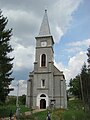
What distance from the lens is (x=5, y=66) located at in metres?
30.2

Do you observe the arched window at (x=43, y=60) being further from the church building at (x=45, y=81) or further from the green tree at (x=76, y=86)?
the green tree at (x=76, y=86)

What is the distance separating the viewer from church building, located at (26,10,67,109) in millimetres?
44656

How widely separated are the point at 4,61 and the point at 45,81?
16.4 m

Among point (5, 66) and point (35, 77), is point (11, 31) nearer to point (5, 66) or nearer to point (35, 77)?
point (5, 66)

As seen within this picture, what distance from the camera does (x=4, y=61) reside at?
3078cm

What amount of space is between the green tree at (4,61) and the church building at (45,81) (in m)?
A: 13.5

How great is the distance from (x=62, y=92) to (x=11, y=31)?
18.1 meters

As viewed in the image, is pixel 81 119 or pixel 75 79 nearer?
pixel 81 119

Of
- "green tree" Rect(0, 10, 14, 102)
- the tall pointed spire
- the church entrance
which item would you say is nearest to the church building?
the church entrance

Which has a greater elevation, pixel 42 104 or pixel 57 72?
pixel 57 72

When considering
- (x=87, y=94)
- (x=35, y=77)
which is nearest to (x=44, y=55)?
(x=35, y=77)

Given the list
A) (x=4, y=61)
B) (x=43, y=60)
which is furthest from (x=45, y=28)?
(x=4, y=61)

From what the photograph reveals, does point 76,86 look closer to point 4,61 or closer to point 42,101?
point 42,101

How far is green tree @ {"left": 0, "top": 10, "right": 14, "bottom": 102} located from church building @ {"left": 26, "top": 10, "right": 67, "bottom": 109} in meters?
13.5
